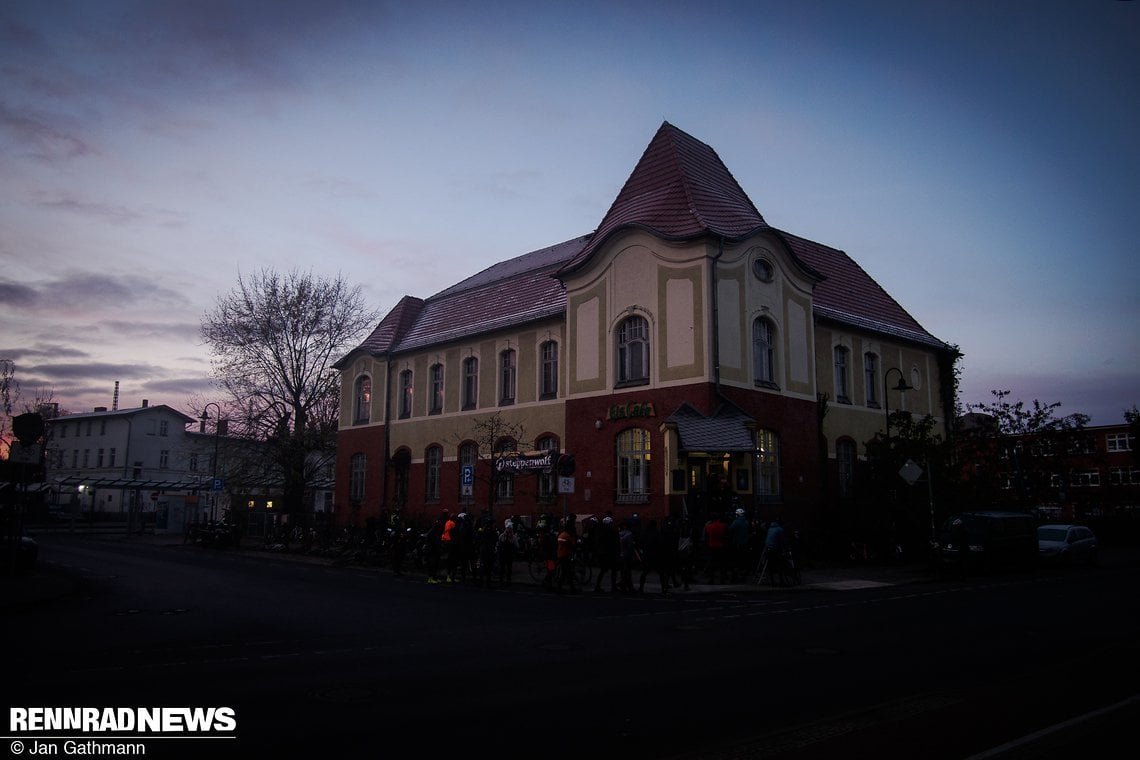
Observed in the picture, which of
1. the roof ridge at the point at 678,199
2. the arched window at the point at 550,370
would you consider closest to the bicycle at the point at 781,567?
the roof ridge at the point at 678,199

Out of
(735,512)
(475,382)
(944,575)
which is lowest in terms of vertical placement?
(944,575)

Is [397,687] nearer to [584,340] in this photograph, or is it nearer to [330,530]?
[584,340]

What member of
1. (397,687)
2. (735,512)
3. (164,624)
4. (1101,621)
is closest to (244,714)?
(397,687)

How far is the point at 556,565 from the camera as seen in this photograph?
20891mm

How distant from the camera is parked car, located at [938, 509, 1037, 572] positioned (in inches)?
948

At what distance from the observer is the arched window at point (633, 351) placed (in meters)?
28.5

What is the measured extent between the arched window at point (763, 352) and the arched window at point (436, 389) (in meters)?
15.6

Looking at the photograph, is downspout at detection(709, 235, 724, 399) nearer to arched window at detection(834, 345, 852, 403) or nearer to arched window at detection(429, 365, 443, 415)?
arched window at detection(834, 345, 852, 403)

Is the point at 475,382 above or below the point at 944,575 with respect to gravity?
above

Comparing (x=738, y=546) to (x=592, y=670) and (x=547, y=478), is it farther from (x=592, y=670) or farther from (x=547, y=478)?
(x=592, y=670)

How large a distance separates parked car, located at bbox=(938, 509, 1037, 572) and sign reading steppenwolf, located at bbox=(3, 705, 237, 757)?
22097 millimetres

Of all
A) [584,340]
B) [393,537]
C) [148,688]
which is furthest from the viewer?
[584,340]

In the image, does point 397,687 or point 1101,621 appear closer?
point 397,687

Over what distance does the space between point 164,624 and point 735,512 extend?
15548 mm
